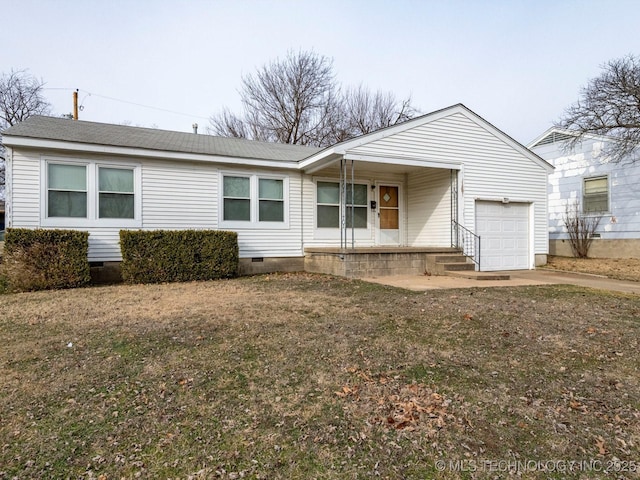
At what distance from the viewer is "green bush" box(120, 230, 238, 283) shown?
8.22 metres

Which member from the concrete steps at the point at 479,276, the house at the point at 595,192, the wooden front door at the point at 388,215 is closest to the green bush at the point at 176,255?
the wooden front door at the point at 388,215

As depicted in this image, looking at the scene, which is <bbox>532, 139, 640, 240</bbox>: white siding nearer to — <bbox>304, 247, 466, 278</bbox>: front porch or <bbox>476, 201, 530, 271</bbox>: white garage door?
<bbox>476, 201, 530, 271</bbox>: white garage door

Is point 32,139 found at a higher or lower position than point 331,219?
higher

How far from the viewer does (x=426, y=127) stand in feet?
34.2

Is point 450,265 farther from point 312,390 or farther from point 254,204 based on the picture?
point 312,390

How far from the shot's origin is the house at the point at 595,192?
12773mm

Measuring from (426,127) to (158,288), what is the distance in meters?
7.97

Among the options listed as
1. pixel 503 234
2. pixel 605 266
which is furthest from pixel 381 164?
pixel 605 266

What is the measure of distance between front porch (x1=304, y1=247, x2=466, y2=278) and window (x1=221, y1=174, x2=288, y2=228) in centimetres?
156

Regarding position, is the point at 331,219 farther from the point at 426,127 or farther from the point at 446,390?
the point at 446,390

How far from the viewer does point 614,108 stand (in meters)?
12.0

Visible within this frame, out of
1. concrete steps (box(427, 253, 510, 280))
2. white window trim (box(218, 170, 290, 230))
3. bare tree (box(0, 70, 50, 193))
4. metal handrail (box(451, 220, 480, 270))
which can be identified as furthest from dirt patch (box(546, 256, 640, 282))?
bare tree (box(0, 70, 50, 193))

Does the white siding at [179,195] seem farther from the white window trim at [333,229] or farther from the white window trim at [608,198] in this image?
the white window trim at [608,198]

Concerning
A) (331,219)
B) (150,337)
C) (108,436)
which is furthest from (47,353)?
(331,219)
